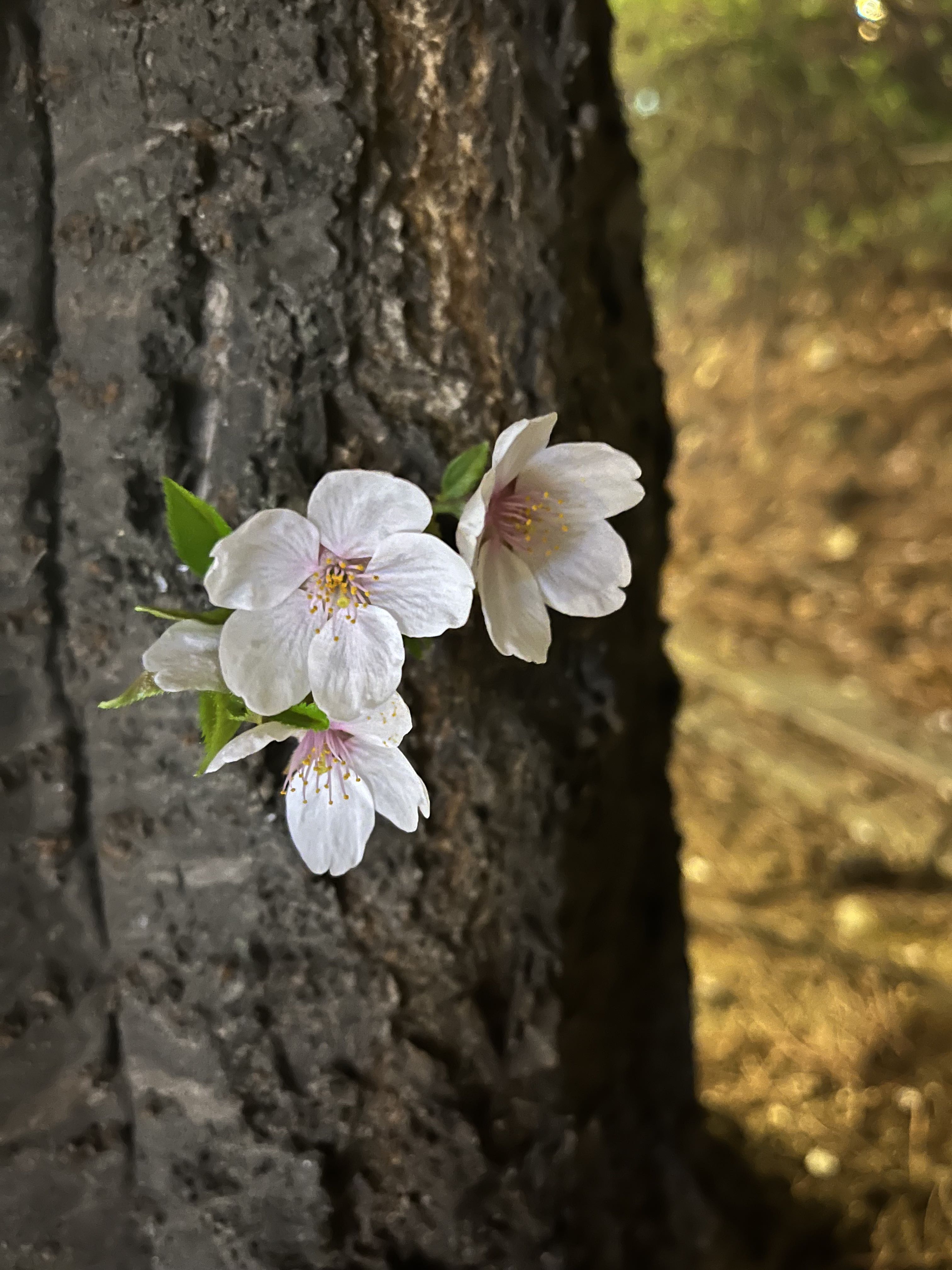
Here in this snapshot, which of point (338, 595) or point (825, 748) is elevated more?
point (338, 595)

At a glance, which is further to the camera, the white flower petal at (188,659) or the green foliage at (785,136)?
the green foliage at (785,136)

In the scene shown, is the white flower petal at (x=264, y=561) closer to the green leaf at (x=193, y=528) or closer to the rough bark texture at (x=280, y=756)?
the green leaf at (x=193, y=528)

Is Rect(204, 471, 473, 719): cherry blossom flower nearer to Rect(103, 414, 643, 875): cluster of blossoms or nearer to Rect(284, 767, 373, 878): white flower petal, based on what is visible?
Rect(103, 414, 643, 875): cluster of blossoms

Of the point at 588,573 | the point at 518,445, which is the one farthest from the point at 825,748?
the point at 518,445

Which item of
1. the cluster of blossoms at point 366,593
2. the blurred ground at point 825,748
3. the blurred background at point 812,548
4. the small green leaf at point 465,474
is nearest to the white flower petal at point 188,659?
the cluster of blossoms at point 366,593

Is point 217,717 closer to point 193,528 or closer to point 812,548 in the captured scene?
point 193,528

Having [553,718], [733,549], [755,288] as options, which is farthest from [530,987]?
[755,288]
